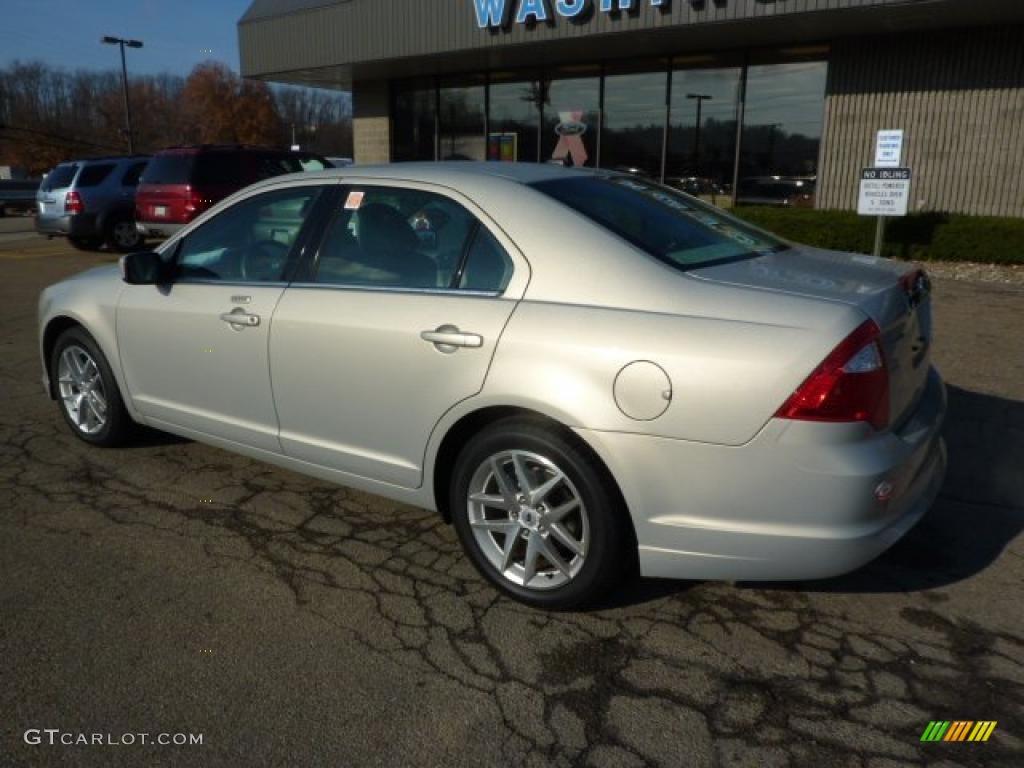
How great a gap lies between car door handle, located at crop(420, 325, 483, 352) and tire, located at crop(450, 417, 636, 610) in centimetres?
31

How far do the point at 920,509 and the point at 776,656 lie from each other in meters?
0.73

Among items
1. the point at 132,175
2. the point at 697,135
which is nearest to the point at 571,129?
the point at 697,135

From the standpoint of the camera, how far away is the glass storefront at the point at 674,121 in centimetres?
1464

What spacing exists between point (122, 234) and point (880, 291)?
15782 mm

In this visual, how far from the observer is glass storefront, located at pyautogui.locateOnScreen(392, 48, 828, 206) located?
14641mm

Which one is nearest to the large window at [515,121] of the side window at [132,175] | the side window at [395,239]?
the side window at [132,175]

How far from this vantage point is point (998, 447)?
Answer: 15.5 feet

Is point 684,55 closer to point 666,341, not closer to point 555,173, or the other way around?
point 555,173

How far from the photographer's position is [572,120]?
56.6 feet

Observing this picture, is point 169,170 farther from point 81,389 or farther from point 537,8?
point 81,389

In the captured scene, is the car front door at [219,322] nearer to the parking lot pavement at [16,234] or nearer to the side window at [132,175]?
the side window at [132,175]

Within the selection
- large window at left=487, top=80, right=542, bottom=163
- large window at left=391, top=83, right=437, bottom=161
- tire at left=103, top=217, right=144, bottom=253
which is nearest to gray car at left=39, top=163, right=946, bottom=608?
tire at left=103, top=217, right=144, bottom=253

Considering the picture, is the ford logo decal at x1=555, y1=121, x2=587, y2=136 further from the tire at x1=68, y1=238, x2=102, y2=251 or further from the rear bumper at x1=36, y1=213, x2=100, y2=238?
→ the tire at x1=68, y1=238, x2=102, y2=251

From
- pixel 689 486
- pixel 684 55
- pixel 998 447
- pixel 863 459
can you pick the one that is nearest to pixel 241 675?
pixel 689 486
